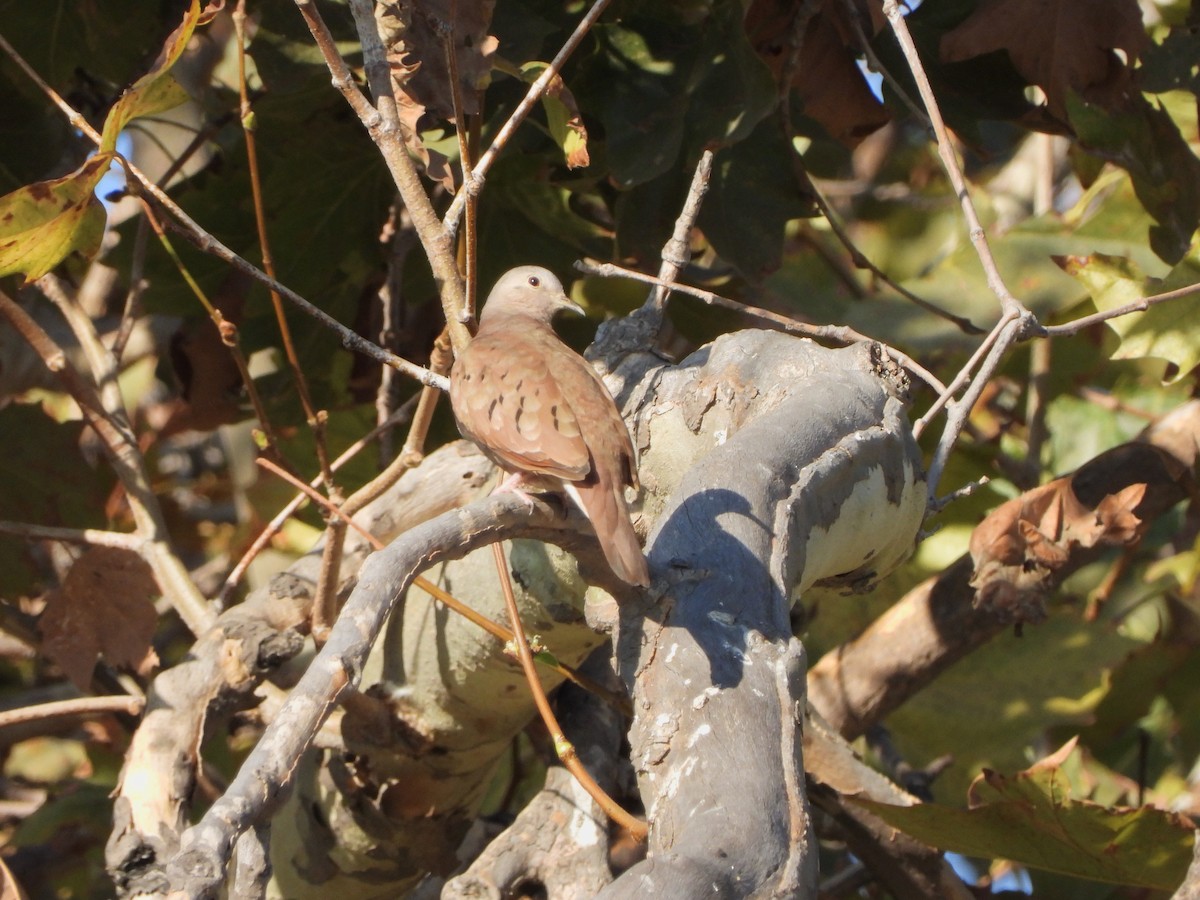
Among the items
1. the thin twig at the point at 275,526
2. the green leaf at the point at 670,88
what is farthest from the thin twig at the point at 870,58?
the thin twig at the point at 275,526

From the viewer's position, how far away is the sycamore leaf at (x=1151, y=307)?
2.95m

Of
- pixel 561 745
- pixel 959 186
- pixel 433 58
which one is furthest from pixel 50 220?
pixel 959 186

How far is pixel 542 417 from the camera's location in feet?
8.39

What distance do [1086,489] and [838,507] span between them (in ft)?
5.11

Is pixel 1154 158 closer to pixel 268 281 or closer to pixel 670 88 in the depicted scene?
pixel 670 88

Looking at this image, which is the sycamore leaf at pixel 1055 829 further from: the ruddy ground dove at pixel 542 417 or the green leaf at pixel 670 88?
the green leaf at pixel 670 88

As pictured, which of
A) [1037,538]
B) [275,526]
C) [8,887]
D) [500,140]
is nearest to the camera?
[8,887]

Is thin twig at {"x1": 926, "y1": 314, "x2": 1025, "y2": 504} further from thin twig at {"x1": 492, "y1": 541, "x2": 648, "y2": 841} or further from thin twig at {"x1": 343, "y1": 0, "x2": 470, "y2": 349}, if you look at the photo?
thin twig at {"x1": 343, "y1": 0, "x2": 470, "y2": 349}

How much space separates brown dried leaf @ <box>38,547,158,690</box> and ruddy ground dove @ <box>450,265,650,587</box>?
101 centimetres

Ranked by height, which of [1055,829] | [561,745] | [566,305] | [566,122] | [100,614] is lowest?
[1055,829]

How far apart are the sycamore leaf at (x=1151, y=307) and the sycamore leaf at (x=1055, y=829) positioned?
37.9 inches

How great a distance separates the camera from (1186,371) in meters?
3.04

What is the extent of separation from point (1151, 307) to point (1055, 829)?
1142 millimetres

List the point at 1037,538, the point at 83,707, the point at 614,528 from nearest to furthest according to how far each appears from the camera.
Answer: the point at 614,528
the point at 83,707
the point at 1037,538
